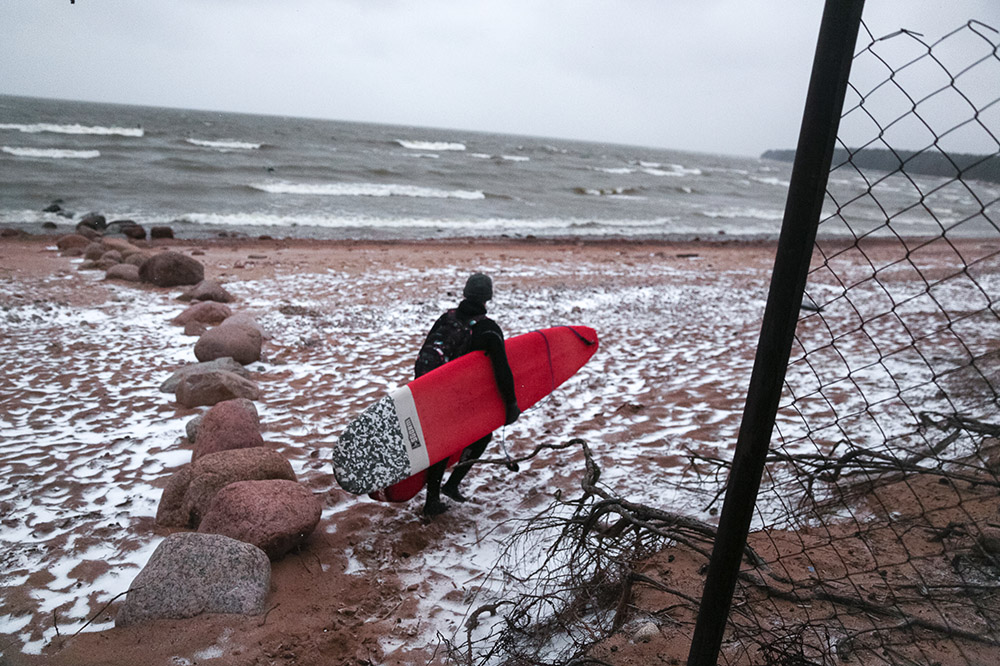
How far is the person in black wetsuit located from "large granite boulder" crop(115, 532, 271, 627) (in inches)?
47.3

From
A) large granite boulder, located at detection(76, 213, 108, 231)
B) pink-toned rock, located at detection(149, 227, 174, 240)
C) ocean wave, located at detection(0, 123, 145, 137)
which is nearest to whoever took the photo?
pink-toned rock, located at detection(149, 227, 174, 240)

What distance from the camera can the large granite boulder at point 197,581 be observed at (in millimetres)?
2811

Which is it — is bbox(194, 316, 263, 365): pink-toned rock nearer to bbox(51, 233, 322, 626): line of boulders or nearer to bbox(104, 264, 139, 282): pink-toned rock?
bbox(51, 233, 322, 626): line of boulders

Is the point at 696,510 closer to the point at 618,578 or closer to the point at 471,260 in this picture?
the point at 618,578

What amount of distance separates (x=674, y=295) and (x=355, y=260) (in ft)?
20.1

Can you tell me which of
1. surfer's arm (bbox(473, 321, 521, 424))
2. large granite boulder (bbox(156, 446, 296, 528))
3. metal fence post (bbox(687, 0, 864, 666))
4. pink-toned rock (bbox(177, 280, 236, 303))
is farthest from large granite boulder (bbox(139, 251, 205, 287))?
metal fence post (bbox(687, 0, 864, 666))

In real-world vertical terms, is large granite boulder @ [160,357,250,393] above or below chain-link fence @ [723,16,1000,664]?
below

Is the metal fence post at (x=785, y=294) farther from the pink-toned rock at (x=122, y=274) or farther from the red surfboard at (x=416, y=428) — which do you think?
the pink-toned rock at (x=122, y=274)

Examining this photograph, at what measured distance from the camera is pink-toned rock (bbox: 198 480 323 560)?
330 centimetres

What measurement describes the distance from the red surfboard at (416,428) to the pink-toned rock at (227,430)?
93 centimetres

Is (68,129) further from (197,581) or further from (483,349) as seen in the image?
(197,581)

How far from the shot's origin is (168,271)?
29.9 feet

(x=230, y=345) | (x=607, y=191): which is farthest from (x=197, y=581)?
(x=607, y=191)

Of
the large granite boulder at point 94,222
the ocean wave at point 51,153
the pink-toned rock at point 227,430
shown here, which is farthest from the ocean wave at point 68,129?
the pink-toned rock at point 227,430
